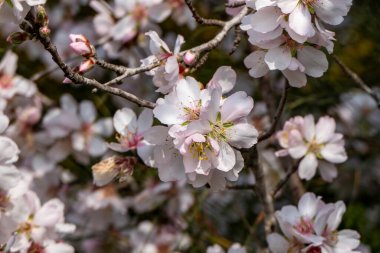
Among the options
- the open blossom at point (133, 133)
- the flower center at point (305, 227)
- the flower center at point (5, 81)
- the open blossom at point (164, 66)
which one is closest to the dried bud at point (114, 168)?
the open blossom at point (133, 133)

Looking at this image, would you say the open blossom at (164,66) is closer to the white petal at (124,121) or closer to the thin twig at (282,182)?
the white petal at (124,121)

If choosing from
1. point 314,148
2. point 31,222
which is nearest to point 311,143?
point 314,148

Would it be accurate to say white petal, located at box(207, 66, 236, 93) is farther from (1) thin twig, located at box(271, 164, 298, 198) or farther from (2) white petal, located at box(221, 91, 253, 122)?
(1) thin twig, located at box(271, 164, 298, 198)

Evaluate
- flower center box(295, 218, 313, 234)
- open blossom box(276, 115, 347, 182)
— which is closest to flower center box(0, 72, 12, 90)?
open blossom box(276, 115, 347, 182)

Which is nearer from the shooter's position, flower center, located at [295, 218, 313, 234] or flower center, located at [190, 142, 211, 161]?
flower center, located at [190, 142, 211, 161]

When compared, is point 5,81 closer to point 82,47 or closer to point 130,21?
point 130,21

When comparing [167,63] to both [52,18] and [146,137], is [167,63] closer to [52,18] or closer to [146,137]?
[146,137]

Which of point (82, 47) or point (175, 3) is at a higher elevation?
point (82, 47)
